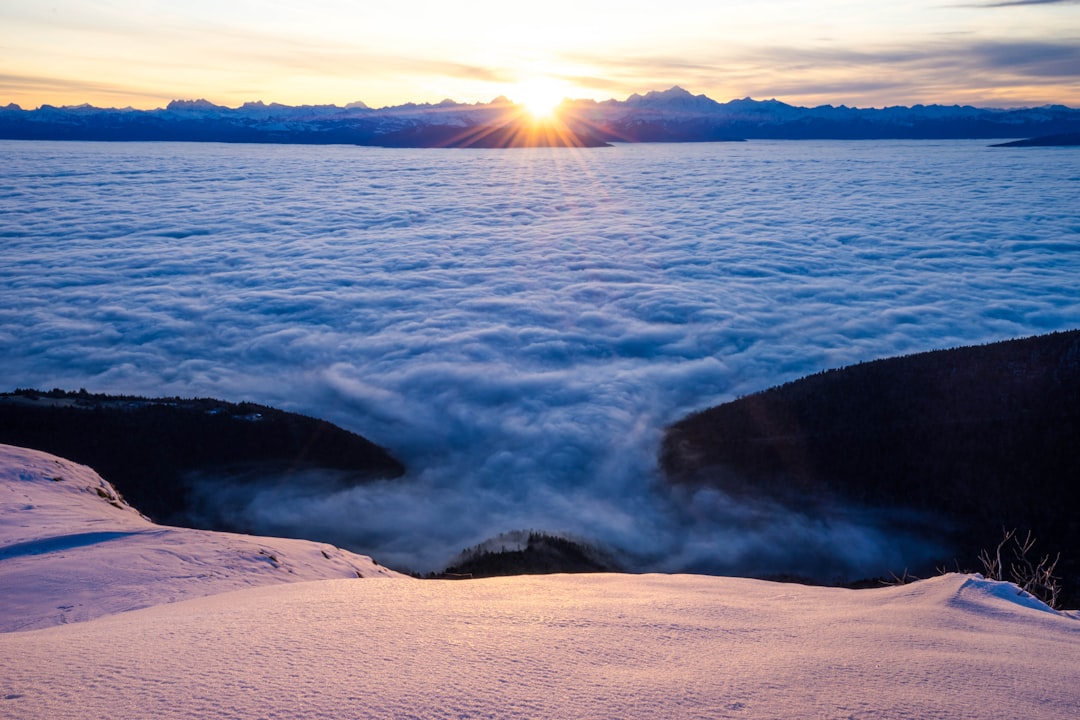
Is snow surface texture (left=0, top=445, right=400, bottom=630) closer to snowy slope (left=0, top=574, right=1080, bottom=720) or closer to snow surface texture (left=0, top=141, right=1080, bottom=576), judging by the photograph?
snowy slope (left=0, top=574, right=1080, bottom=720)

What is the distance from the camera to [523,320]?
20.8m

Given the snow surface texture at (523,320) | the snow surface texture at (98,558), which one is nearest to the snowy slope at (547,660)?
the snow surface texture at (98,558)

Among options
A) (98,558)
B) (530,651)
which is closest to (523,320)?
(98,558)

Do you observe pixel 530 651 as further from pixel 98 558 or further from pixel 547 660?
pixel 98 558

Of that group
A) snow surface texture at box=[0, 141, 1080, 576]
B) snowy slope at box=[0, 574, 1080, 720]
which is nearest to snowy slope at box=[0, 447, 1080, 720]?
snowy slope at box=[0, 574, 1080, 720]

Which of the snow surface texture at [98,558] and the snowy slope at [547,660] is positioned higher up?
the snowy slope at [547,660]

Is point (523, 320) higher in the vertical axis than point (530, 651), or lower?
lower

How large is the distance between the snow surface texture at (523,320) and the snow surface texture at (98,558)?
3270 mm

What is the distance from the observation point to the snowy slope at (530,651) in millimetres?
1930

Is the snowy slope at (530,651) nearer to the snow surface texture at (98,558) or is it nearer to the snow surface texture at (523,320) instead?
the snow surface texture at (98,558)

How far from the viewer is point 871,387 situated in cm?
1250

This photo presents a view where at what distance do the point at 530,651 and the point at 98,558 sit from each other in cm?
406

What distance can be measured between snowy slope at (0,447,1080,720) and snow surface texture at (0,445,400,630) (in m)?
0.04

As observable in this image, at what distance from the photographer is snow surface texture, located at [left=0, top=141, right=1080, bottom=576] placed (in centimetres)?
1079
